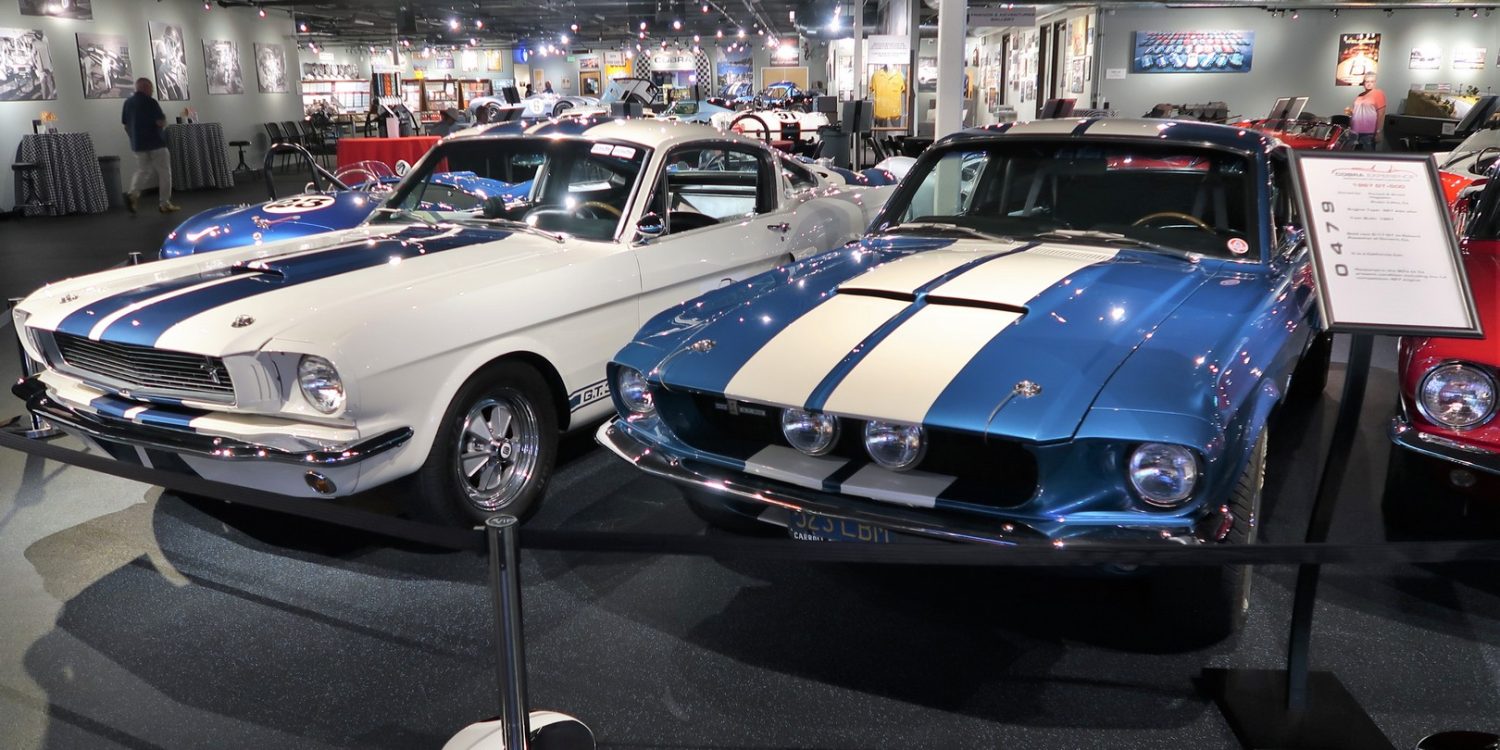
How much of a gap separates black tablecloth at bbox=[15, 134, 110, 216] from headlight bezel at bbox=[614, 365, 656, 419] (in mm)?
13924

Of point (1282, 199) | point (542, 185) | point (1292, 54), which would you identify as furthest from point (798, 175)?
point (1292, 54)

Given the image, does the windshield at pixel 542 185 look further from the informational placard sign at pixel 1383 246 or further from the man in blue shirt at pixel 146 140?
the man in blue shirt at pixel 146 140

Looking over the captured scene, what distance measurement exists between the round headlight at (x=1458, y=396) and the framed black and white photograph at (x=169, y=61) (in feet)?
63.0

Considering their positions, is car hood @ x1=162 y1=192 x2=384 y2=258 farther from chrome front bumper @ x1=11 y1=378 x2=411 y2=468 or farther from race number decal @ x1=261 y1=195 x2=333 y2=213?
chrome front bumper @ x1=11 y1=378 x2=411 y2=468

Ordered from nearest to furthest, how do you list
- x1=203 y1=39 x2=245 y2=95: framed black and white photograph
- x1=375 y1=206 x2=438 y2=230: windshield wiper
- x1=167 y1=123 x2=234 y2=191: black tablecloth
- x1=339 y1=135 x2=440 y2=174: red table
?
1. x1=375 y1=206 x2=438 y2=230: windshield wiper
2. x1=339 y1=135 x2=440 y2=174: red table
3. x1=167 y1=123 x2=234 y2=191: black tablecloth
4. x1=203 y1=39 x2=245 y2=95: framed black and white photograph

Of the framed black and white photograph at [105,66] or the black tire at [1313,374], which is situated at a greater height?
the framed black and white photograph at [105,66]

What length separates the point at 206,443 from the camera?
10.3ft

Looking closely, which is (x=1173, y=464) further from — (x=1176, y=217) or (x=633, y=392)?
(x=1176, y=217)

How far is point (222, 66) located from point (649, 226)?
62.1ft

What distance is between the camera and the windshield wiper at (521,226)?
4.21 m

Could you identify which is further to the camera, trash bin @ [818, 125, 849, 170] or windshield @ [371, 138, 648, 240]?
trash bin @ [818, 125, 849, 170]

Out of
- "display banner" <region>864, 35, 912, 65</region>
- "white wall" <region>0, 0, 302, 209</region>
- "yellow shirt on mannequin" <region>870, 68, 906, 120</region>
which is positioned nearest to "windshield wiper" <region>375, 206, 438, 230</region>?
"white wall" <region>0, 0, 302, 209</region>

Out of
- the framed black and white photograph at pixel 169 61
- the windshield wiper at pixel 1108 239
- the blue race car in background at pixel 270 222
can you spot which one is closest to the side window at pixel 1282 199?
the windshield wiper at pixel 1108 239

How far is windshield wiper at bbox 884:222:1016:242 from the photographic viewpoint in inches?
151
